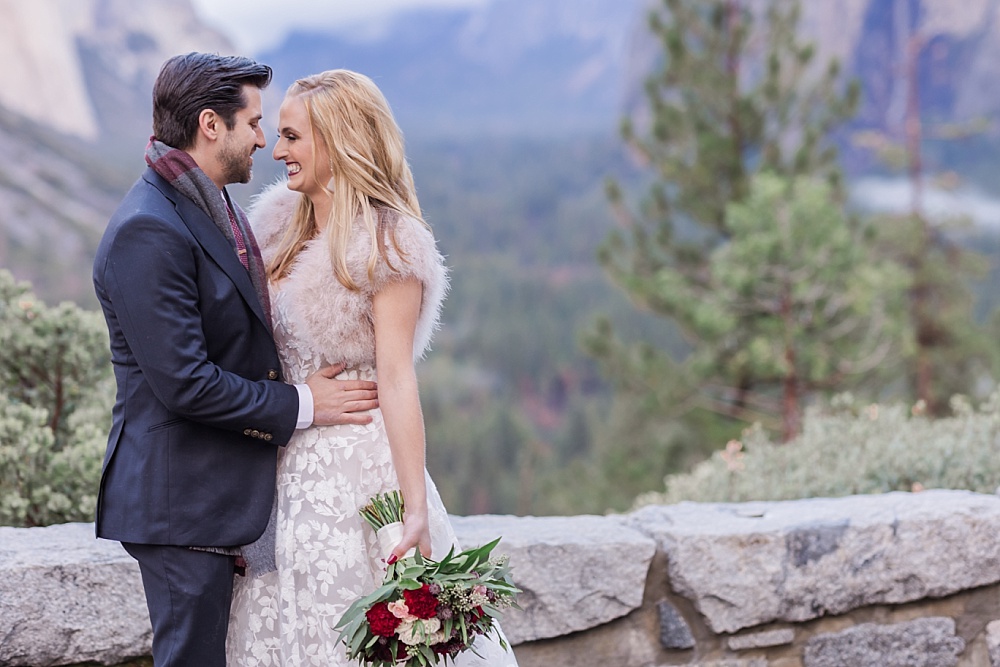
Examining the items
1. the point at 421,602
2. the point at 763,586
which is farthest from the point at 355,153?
the point at 763,586

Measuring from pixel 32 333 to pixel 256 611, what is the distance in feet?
5.77

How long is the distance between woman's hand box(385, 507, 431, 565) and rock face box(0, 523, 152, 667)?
29.5 inches

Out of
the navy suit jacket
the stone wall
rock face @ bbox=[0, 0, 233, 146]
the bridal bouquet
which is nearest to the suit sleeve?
the navy suit jacket

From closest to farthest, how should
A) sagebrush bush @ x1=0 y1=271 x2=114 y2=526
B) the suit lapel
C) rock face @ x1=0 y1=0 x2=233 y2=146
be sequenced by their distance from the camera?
the suit lapel < sagebrush bush @ x1=0 y1=271 x2=114 y2=526 < rock face @ x1=0 y1=0 x2=233 y2=146

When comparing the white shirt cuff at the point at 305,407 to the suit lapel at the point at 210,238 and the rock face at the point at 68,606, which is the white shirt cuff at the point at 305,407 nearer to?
the suit lapel at the point at 210,238

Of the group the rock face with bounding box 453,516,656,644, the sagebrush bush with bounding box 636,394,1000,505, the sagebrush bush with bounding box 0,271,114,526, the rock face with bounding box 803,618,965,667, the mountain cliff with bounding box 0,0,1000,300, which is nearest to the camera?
the rock face with bounding box 453,516,656,644

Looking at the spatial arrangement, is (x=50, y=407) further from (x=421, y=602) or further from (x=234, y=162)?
(x=421, y=602)

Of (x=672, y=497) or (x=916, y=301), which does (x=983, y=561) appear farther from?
(x=916, y=301)

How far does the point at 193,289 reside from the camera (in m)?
1.82

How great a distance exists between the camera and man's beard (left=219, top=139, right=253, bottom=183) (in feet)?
6.42

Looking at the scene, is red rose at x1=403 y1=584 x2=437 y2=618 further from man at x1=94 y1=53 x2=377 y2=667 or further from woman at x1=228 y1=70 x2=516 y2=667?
man at x1=94 y1=53 x2=377 y2=667

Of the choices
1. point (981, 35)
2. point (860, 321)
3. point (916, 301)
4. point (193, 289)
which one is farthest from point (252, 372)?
point (981, 35)

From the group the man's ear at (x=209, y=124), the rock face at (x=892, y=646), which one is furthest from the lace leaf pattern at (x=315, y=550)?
the rock face at (x=892, y=646)

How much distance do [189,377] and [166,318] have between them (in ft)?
0.38
